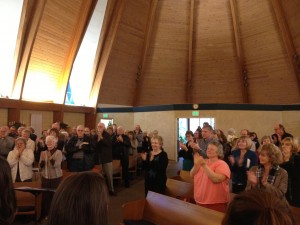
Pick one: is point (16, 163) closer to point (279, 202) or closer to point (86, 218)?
point (86, 218)

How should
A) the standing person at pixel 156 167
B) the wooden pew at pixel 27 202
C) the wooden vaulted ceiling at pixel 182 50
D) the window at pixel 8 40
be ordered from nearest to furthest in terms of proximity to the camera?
the standing person at pixel 156 167 → the wooden pew at pixel 27 202 → the window at pixel 8 40 → the wooden vaulted ceiling at pixel 182 50

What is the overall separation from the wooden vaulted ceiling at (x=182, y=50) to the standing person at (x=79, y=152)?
16.5 ft

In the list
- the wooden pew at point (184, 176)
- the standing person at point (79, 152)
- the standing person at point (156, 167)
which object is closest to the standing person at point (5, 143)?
the standing person at point (79, 152)

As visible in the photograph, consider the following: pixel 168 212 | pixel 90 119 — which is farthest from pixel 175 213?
pixel 90 119

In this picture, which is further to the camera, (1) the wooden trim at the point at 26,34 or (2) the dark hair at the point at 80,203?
(1) the wooden trim at the point at 26,34

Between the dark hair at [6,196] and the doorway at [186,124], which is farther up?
the doorway at [186,124]

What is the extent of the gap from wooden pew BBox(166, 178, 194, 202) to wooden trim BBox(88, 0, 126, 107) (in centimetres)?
844

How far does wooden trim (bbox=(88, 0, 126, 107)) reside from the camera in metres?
11.6

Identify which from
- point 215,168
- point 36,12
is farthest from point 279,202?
point 36,12

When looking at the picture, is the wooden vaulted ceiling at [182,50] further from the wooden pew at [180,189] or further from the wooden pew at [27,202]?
the wooden pew at [180,189]

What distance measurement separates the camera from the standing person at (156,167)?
439 cm

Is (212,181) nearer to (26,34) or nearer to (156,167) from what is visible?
(156,167)

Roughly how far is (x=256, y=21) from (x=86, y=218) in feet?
43.5

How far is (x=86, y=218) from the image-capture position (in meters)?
1.24
